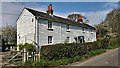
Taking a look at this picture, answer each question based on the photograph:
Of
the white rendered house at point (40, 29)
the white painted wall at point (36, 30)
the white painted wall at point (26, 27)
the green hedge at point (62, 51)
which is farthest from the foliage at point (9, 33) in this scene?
the green hedge at point (62, 51)

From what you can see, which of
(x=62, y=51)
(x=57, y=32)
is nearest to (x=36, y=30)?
(x=57, y=32)

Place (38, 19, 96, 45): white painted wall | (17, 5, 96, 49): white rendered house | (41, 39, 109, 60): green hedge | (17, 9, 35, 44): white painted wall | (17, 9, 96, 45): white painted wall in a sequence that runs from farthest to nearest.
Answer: (38, 19, 96, 45): white painted wall → (17, 9, 35, 44): white painted wall → (17, 5, 96, 49): white rendered house → (17, 9, 96, 45): white painted wall → (41, 39, 109, 60): green hedge

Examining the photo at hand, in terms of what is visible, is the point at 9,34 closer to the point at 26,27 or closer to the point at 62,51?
the point at 26,27

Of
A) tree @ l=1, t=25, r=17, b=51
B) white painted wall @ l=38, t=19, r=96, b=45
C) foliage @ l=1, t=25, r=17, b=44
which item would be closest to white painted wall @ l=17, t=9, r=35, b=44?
white painted wall @ l=38, t=19, r=96, b=45

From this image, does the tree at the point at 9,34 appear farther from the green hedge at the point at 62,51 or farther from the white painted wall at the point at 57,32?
the green hedge at the point at 62,51

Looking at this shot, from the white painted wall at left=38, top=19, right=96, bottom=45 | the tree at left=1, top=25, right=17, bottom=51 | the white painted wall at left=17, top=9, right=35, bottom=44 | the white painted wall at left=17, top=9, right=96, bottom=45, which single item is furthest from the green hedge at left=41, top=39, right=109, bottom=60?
the tree at left=1, top=25, right=17, bottom=51

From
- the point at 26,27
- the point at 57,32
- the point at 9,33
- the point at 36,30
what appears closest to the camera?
the point at 36,30

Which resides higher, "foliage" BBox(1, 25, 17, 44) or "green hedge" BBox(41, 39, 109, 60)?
"foliage" BBox(1, 25, 17, 44)

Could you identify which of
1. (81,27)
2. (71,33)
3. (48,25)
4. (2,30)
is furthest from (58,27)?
(2,30)

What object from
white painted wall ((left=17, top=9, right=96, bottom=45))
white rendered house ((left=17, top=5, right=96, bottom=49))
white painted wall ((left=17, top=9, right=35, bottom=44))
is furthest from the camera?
white painted wall ((left=17, top=9, right=35, bottom=44))

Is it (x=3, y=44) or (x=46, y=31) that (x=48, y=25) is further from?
(x=3, y=44)

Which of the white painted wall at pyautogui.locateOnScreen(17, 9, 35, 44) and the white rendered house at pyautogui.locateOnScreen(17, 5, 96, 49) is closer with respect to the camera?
the white rendered house at pyautogui.locateOnScreen(17, 5, 96, 49)

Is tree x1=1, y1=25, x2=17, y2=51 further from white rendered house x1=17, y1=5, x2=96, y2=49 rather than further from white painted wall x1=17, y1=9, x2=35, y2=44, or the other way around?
white rendered house x1=17, y1=5, x2=96, y2=49

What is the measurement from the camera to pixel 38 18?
74.0 ft
